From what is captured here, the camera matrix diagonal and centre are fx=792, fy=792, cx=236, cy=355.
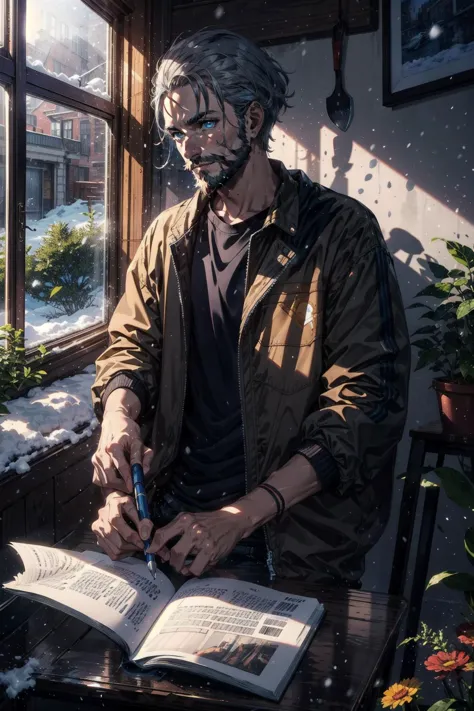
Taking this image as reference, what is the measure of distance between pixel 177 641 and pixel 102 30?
95.2 inches

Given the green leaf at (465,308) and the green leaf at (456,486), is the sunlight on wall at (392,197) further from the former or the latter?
the green leaf at (456,486)

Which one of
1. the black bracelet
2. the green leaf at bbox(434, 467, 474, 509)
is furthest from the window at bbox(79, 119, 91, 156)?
the black bracelet

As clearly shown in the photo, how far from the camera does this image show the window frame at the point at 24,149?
2.14 metres

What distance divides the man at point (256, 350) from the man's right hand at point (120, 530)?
0.04m

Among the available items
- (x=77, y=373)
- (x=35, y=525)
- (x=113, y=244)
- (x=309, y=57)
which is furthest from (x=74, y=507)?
(x=309, y=57)

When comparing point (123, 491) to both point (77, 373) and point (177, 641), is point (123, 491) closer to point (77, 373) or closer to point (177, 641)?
point (177, 641)

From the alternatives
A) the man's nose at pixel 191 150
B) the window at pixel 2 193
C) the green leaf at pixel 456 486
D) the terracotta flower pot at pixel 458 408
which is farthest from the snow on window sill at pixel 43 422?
the terracotta flower pot at pixel 458 408

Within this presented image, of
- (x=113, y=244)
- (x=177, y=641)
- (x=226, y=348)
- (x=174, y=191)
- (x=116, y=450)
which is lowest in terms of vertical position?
(x=177, y=641)

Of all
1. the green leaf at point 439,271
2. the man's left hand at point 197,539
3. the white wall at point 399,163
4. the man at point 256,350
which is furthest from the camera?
the white wall at point 399,163

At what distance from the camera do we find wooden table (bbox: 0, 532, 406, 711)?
91 centimetres

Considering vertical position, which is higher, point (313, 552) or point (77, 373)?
point (77, 373)

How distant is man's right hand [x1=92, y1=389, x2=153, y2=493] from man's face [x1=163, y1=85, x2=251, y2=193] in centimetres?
49

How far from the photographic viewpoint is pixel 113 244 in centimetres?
299

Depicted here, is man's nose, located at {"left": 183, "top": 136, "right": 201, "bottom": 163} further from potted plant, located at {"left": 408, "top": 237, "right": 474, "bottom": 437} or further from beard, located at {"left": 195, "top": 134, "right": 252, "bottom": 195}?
potted plant, located at {"left": 408, "top": 237, "right": 474, "bottom": 437}
